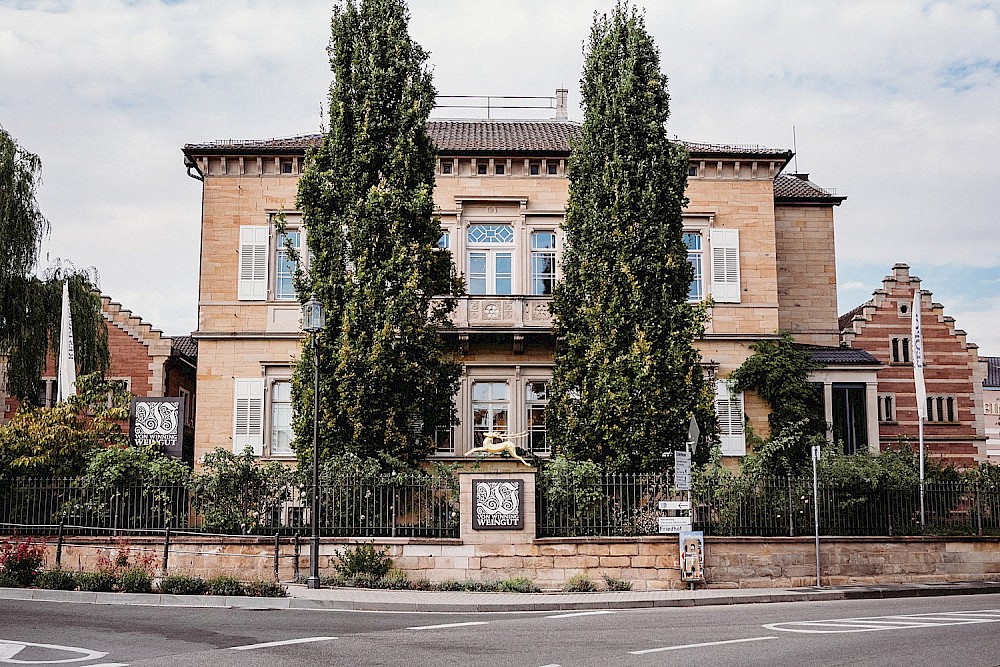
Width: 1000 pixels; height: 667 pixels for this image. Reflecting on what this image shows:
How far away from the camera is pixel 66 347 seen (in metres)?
26.2

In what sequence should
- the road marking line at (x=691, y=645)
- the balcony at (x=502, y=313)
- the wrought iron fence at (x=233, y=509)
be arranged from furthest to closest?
the balcony at (x=502, y=313) < the wrought iron fence at (x=233, y=509) < the road marking line at (x=691, y=645)

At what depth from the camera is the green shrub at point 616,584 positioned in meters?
20.0

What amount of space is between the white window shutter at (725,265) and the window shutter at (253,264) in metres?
12.7

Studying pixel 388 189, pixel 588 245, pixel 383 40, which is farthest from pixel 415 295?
pixel 383 40

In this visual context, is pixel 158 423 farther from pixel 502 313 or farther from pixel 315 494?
pixel 502 313

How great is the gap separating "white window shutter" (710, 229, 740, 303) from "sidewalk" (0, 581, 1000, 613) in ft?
36.9

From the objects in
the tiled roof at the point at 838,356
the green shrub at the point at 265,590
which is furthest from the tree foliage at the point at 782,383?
the green shrub at the point at 265,590

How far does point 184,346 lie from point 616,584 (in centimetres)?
2525

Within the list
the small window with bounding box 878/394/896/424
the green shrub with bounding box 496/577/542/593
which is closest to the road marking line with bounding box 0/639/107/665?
the green shrub with bounding box 496/577/542/593

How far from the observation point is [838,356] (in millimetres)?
31031

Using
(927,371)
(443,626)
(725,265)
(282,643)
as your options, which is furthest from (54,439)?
(927,371)

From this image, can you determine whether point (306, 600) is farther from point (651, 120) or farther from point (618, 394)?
point (651, 120)

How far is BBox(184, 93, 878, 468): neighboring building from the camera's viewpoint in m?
29.2

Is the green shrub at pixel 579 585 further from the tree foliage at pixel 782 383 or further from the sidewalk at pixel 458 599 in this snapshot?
the tree foliage at pixel 782 383
